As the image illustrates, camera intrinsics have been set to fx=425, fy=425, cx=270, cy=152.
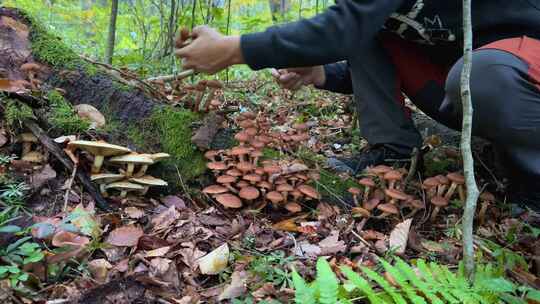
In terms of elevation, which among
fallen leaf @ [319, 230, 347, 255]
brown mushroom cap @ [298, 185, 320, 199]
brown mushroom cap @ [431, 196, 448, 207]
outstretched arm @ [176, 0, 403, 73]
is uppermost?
outstretched arm @ [176, 0, 403, 73]

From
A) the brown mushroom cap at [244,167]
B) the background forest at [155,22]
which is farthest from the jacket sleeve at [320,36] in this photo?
the background forest at [155,22]

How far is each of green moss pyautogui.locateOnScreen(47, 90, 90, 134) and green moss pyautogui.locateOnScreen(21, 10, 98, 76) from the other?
40 centimetres

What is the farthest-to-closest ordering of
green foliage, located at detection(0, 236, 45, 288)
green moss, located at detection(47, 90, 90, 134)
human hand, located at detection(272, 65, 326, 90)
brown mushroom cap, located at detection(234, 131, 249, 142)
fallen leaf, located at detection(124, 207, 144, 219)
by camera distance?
human hand, located at detection(272, 65, 326, 90)
brown mushroom cap, located at detection(234, 131, 249, 142)
green moss, located at detection(47, 90, 90, 134)
fallen leaf, located at detection(124, 207, 144, 219)
green foliage, located at detection(0, 236, 45, 288)

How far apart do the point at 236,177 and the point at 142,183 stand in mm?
651

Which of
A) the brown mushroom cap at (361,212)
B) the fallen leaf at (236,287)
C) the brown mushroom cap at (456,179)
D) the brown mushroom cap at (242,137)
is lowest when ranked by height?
the fallen leaf at (236,287)

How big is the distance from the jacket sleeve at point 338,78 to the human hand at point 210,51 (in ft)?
5.24

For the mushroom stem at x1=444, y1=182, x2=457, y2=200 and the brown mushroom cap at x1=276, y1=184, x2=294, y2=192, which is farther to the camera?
the mushroom stem at x1=444, y1=182, x2=457, y2=200

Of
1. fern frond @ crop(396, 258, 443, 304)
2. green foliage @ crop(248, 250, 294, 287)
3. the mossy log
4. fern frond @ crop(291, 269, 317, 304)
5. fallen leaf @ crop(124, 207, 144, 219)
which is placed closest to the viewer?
fern frond @ crop(291, 269, 317, 304)

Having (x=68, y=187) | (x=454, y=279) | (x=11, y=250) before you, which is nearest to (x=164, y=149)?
(x=68, y=187)

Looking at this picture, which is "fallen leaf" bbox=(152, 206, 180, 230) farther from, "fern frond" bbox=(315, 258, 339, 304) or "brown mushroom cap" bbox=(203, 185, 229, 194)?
"fern frond" bbox=(315, 258, 339, 304)

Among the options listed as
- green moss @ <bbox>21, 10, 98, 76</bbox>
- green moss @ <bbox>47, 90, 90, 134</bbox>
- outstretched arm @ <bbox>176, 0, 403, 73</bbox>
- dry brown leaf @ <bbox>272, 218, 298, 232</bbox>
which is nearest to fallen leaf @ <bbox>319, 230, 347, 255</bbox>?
dry brown leaf @ <bbox>272, 218, 298, 232</bbox>

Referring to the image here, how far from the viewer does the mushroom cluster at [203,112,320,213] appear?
296 centimetres

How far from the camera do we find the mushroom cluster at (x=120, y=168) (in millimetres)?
2746

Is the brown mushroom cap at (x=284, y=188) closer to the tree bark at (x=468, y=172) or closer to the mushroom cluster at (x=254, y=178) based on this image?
the mushroom cluster at (x=254, y=178)
